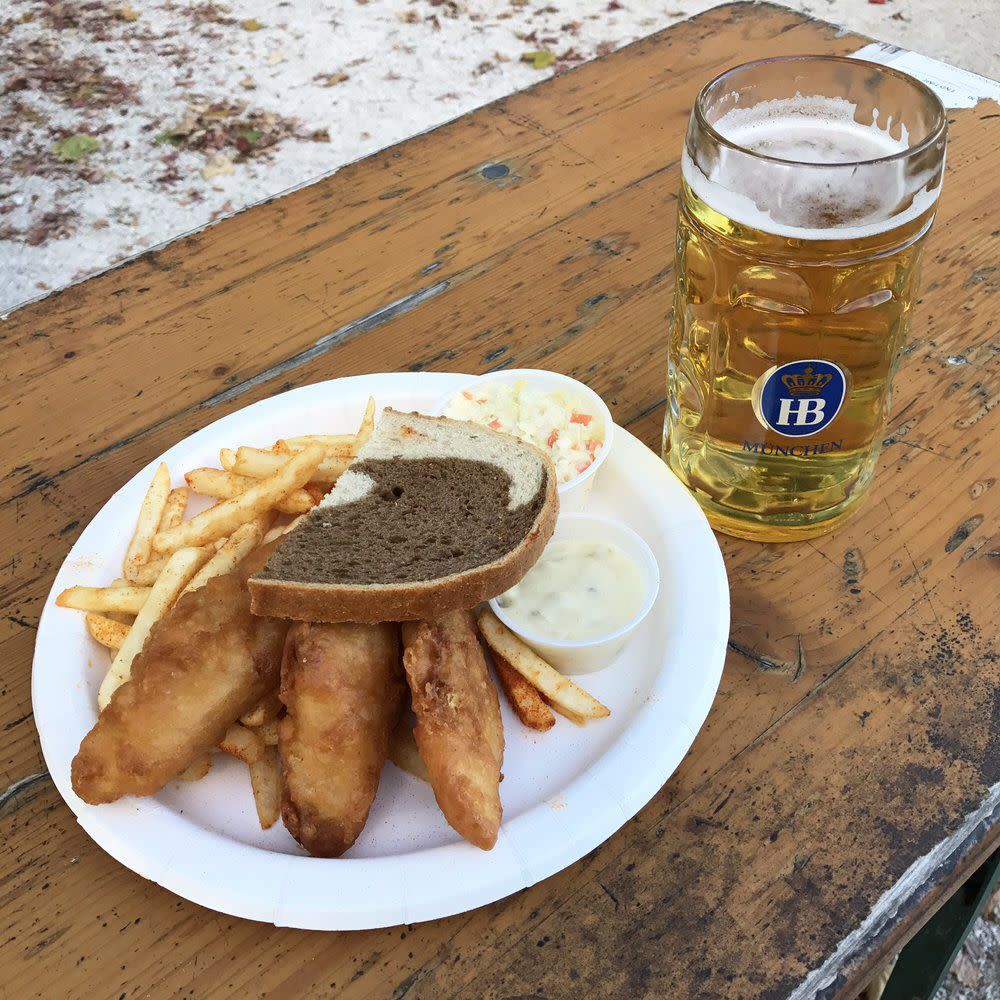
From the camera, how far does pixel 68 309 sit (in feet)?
9.65

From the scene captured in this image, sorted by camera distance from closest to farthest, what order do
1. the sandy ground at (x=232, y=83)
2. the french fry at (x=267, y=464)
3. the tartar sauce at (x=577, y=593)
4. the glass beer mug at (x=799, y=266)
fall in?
the glass beer mug at (x=799, y=266) → the tartar sauce at (x=577, y=593) → the french fry at (x=267, y=464) → the sandy ground at (x=232, y=83)

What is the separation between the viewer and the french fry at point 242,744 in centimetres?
181

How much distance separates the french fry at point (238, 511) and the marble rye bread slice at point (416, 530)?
85 millimetres

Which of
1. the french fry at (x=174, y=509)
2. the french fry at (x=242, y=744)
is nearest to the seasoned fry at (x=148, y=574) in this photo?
the french fry at (x=174, y=509)

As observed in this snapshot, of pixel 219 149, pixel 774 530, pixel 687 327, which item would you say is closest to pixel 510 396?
pixel 687 327

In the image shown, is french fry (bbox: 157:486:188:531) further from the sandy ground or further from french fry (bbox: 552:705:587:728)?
the sandy ground

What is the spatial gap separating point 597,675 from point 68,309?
6.27 feet

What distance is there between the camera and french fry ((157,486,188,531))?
2.20 m

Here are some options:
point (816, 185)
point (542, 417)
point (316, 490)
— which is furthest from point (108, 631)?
point (816, 185)

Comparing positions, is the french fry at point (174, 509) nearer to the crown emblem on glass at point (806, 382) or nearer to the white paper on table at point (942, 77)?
the crown emblem on glass at point (806, 382)

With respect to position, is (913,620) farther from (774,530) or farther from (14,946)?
(14,946)

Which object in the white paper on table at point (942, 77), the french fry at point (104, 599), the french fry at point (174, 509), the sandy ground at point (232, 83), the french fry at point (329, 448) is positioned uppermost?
the white paper on table at point (942, 77)

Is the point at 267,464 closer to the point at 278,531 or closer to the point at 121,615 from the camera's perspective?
the point at 278,531

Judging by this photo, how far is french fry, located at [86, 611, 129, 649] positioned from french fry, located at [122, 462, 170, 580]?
0.44 feet
